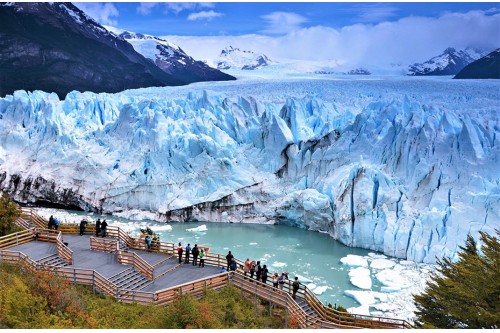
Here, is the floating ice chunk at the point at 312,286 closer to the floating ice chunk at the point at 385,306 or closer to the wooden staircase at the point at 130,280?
the floating ice chunk at the point at 385,306

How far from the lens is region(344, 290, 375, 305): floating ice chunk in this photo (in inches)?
424

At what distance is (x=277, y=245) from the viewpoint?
49.4 feet

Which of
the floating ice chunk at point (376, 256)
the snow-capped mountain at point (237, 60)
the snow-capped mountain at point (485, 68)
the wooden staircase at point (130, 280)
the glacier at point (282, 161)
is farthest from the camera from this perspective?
the snow-capped mountain at point (237, 60)

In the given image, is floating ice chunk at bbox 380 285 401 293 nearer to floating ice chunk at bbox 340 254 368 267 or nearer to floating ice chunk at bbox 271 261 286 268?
floating ice chunk at bbox 340 254 368 267

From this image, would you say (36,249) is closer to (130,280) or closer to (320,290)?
(130,280)

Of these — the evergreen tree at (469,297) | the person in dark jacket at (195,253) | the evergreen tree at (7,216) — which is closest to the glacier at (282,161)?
the evergreen tree at (469,297)

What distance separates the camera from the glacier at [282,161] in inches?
569

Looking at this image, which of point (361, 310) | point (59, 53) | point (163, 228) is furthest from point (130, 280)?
point (59, 53)

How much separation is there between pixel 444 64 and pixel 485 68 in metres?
8.95

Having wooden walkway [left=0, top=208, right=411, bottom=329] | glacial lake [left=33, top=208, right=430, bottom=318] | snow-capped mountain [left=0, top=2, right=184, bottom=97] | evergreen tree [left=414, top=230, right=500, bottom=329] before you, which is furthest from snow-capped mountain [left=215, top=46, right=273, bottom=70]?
evergreen tree [left=414, top=230, right=500, bottom=329]

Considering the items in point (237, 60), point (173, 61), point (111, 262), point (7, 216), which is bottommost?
point (111, 262)

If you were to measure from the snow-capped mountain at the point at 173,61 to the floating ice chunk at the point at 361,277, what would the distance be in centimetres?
2465

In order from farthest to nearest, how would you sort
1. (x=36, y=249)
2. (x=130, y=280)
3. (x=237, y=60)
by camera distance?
1. (x=237, y=60)
2. (x=36, y=249)
3. (x=130, y=280)

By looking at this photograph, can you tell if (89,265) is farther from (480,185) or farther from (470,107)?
(470,107)
